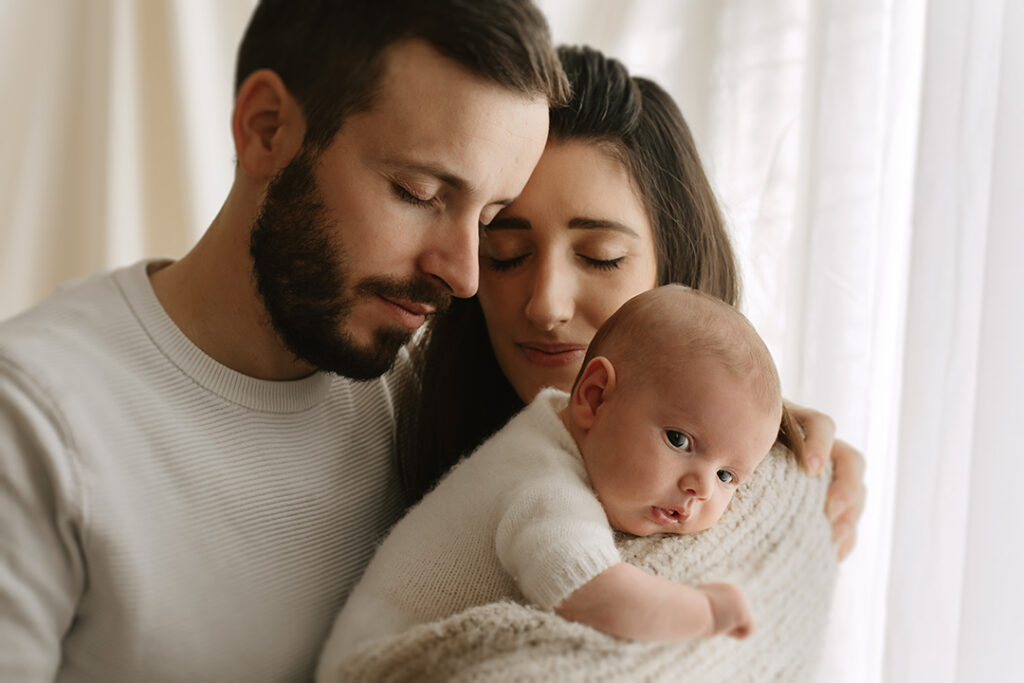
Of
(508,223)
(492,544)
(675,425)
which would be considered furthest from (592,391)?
(508,223)

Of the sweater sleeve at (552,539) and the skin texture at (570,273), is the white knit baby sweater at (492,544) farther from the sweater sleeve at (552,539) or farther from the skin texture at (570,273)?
the skin texture at (570,273)

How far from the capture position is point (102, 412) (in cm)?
126

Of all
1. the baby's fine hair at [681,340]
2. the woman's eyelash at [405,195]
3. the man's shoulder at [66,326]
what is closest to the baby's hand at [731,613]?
the baby's fine hair at [681,340]

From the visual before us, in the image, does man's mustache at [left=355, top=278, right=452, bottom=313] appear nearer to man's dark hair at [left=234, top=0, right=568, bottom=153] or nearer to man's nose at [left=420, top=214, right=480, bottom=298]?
man's nose at [left=420, top=214, right=480, bottom=298]

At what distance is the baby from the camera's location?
1.05 meters

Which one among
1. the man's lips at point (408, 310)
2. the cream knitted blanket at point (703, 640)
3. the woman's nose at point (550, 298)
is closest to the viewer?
the cream knitted blanket at point (703, 640)

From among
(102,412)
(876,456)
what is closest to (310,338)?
(102,412)

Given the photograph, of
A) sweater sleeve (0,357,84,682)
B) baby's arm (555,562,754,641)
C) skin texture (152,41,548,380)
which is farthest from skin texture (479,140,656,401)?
sweater sleeve (0,357,84,682)

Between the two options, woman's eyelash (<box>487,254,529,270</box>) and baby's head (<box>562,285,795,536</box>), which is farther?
woman's eyelash (<box>487,254,529,270</box>)

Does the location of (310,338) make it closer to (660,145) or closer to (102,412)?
(102,412)

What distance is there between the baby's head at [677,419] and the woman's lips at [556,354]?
0.28m

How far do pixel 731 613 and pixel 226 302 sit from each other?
89cm

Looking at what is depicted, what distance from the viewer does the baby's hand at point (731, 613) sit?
107 cm

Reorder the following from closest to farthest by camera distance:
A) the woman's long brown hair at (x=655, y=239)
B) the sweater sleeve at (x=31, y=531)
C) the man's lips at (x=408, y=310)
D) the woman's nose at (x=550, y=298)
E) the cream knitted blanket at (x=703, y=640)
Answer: the cream knitted blanket at (x=703, y=640) → the sweater sleeve at (x=31, y=531) → the man's lips at (x=408, y=310) → the woman's nose at (x=550, y=298) → the woman's long brown hair at (x=655, y=239)
